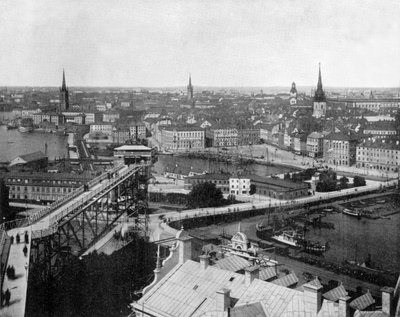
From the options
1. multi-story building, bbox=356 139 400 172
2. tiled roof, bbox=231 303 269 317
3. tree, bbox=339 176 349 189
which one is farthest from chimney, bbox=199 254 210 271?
multi-story building, bbox=356 139 400 172

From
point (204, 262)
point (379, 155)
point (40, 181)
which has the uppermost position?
point (204, 262)

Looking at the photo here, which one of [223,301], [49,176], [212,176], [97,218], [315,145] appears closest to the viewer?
[223,301]

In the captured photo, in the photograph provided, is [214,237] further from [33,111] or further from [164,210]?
[33,111]

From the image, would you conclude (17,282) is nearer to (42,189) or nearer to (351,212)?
(42,189)

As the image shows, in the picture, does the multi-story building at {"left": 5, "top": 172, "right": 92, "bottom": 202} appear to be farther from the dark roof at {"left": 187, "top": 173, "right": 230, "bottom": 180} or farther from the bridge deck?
the bridge deck

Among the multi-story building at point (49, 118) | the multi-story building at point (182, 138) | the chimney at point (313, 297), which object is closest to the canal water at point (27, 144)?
the multi-story building at point (49, 118)

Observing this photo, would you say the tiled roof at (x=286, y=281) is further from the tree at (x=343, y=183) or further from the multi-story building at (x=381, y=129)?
the multi-story building at (x=381, y=129)

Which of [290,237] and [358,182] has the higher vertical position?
[358,182]

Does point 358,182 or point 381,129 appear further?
point 381,129

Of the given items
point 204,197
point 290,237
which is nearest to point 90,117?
point 204,197
